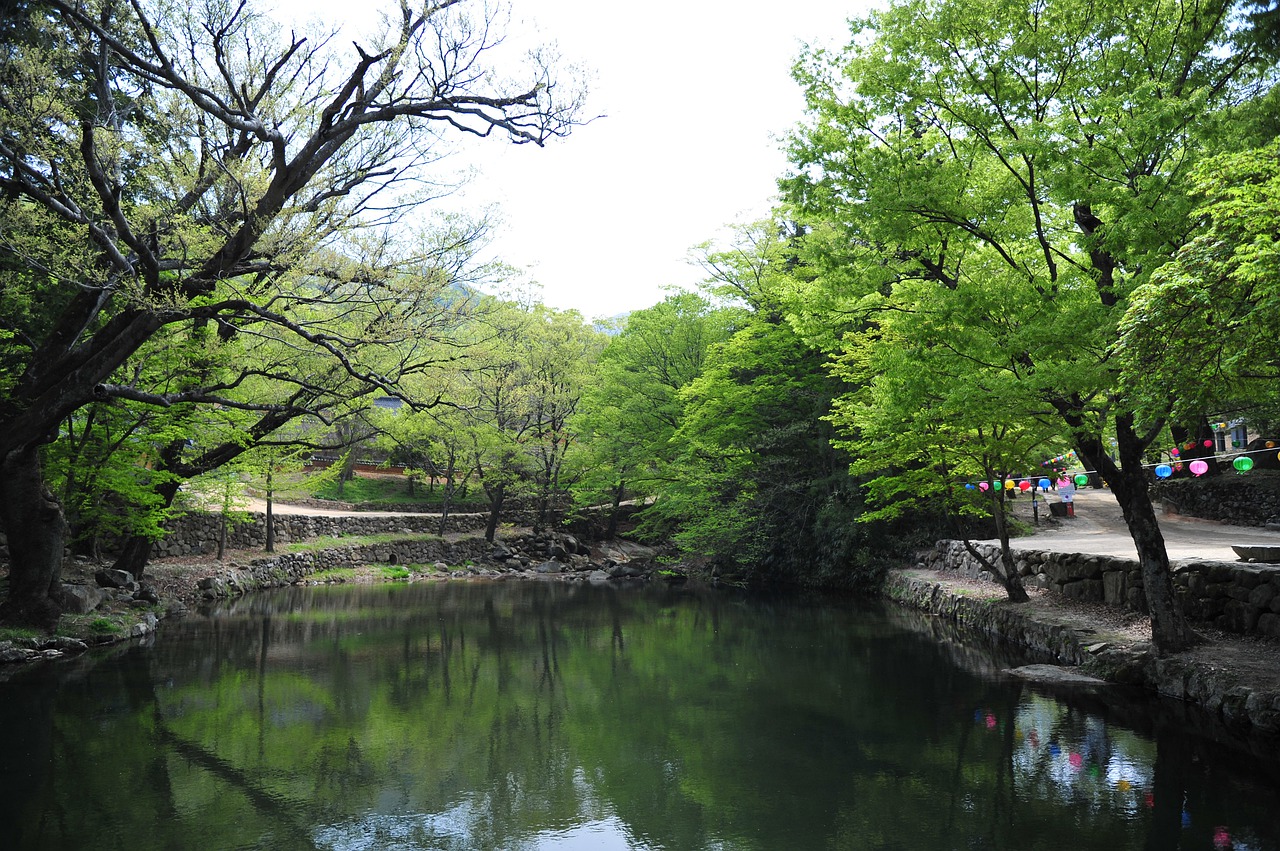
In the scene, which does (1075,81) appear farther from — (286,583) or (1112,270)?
(286,583)

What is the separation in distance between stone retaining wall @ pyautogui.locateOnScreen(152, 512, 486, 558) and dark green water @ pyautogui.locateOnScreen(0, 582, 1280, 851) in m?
9.07

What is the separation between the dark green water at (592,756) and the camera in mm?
5121

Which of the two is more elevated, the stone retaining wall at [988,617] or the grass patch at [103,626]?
the grass patch at [103,626]

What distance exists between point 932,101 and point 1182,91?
7.67 feet

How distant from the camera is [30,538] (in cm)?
1016

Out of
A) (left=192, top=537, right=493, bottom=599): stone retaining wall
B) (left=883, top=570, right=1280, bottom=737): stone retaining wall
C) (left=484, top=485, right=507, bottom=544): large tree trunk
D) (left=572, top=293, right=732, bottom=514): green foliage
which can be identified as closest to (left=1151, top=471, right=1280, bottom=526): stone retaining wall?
(left=883, top=570, right=1280, bottom=737): stone retaining wall

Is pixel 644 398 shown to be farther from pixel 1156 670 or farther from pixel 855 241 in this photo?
pixel 1156 670

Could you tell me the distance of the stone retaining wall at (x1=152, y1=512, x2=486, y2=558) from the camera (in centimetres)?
1991

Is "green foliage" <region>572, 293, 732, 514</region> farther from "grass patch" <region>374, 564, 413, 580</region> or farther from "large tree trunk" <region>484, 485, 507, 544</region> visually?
"grass patch" <region>374, 564, 413, 580</region>

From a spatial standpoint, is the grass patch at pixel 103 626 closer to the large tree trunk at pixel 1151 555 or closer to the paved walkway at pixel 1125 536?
the large tree trunk at pixel 1151 555

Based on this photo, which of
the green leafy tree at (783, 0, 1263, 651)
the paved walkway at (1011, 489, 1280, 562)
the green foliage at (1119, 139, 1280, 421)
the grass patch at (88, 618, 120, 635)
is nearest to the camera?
the green foliage at (1119, 139, 1280, 421)

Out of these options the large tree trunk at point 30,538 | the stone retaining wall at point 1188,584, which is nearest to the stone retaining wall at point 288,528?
the large tree trunk at point 30,538

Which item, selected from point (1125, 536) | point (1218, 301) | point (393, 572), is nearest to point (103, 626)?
point (393, 572)

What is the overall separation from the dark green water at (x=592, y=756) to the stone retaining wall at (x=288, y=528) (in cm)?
907
